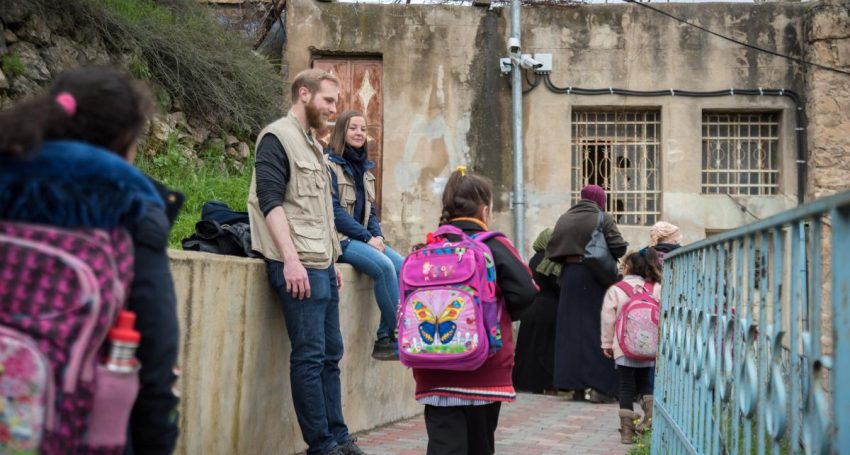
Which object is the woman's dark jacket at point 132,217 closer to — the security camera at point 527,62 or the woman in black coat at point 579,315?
the woman in black coat at point 579,315

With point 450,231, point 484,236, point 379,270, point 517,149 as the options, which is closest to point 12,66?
point 379,270

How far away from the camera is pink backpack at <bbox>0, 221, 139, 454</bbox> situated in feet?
7.83

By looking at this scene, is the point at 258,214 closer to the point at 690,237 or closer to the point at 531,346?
the point at 531,346

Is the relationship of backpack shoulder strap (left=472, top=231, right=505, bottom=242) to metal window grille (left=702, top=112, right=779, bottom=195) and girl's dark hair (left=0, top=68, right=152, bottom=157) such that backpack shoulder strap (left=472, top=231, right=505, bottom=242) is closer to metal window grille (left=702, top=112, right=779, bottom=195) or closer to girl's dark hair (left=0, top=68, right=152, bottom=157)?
girl's dark hair (left=0, top=68, right=152, bottom=157)

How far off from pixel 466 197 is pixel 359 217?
6.64 ft

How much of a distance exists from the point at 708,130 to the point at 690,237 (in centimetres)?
156

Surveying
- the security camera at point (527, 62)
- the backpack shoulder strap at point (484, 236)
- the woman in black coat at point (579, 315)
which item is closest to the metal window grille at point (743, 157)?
the security camera at point (527, 62)

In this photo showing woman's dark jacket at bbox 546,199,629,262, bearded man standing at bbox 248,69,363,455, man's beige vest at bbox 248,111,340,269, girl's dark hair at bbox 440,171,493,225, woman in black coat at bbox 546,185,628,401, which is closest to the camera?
girl's dark hair at bbox 440,171,493,225

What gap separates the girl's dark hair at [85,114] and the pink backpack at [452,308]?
2.31 meters

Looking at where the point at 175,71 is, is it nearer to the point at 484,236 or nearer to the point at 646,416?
the point at 646,416

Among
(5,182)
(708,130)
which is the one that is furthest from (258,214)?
(708,130)

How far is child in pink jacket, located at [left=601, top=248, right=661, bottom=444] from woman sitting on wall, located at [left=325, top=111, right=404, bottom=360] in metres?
1.82

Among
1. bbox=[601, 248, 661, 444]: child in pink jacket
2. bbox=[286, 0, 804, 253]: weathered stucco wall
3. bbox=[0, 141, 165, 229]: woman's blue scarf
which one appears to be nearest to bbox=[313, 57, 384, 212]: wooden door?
bbox=[286, 0, 804, 253]: weathered stucco wall

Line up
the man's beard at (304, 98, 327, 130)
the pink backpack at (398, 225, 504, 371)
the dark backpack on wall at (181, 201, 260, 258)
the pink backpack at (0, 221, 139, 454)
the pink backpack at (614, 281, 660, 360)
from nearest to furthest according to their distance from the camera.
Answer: the pink backpack at (0, 221, 139, 454)
the pink backpack at (398, 225, 504, 371)
the man's beard at (304, 98, 327, 130)
the dark backpack on wall at (181, 201, 260, 258)
the pink backpack at (614, 281, 660, 360)
